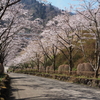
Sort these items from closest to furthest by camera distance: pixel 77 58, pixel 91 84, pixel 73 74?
pixel 91 84 → pixel 73 74 → pixel 77 58

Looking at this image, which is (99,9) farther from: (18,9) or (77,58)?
(77,58)

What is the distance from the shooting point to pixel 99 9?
1391cm

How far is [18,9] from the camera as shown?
41.0 feet

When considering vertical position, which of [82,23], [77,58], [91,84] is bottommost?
[91,84]

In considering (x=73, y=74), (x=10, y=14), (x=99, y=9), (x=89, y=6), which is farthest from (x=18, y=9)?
(x=73, y=74)

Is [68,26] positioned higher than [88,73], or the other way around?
[68,26]

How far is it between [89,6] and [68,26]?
4.80 m

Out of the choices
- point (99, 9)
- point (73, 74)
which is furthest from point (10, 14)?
point (73, 74)

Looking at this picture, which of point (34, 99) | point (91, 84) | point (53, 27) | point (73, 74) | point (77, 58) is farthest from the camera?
point (77, 58)

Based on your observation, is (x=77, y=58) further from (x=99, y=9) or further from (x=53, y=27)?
(x=99, y=9)

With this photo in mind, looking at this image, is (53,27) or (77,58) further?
(77,58)

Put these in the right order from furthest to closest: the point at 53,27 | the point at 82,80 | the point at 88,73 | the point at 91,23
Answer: the point at 53,27 → the point at 91,23 → the point at 88,73 → the point at 82,80

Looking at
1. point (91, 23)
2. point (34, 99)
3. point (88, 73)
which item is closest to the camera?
point (34, 99)

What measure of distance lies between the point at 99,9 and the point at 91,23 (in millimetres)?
2464
